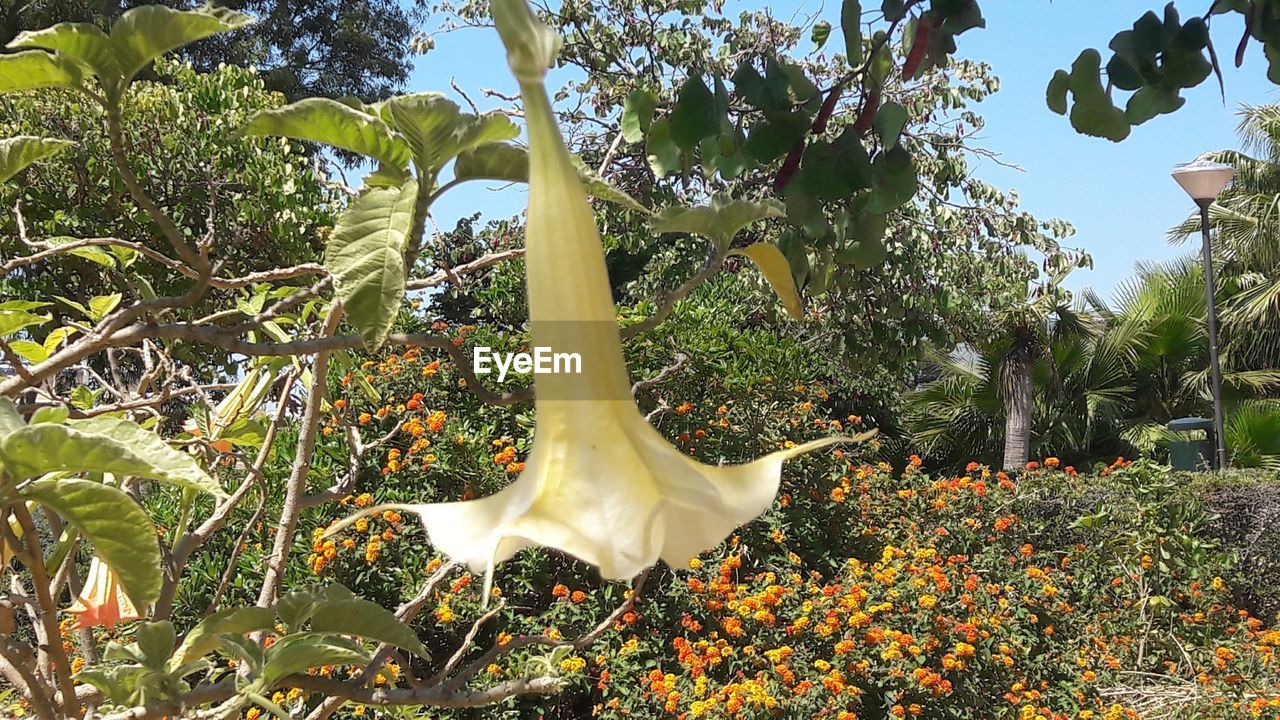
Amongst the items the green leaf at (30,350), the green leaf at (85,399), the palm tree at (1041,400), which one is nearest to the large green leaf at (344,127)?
the green leaf at (30,350)

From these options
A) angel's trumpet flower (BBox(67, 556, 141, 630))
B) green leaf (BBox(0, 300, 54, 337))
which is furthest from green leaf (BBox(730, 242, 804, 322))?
angel's trumpet flower (BBox(67, 556, 141, 630))

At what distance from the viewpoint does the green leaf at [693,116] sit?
62cm

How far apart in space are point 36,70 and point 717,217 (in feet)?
1.23

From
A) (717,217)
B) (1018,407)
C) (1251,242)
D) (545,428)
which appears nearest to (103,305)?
(717,217)

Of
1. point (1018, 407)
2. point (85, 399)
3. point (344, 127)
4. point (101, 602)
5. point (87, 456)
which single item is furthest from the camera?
point (1018, 407)

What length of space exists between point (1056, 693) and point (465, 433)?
173cm

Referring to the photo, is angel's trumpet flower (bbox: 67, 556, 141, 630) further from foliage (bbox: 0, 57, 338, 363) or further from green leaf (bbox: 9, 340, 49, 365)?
foliage (bbox: 0, 57, 338, 363)

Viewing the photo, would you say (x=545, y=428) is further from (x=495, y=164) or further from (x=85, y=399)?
(x=85, y=399)

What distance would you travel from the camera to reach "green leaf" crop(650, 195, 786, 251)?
0.50m

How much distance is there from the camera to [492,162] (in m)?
0.55

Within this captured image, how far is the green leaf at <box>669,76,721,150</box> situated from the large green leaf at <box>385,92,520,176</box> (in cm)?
12

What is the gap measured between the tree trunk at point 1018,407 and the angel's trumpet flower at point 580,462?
22.7ft

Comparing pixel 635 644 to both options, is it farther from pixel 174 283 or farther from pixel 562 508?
pixel 174 283

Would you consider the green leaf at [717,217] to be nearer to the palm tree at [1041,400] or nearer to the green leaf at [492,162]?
the green leaf at [492,162]
